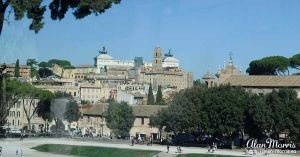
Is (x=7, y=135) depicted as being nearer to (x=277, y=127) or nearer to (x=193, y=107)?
(x=193, y=107)

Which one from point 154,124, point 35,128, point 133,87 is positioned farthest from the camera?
point 133,87

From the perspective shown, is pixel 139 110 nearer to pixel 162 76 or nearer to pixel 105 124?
pixel 105 124

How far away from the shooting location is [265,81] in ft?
246

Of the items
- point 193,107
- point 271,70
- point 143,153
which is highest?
point 271,70

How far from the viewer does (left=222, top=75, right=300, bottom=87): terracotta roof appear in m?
73.4

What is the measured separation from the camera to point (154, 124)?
6569 centimetres

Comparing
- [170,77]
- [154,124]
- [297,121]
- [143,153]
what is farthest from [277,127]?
[170,77]

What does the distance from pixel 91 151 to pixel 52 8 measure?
36.3 m

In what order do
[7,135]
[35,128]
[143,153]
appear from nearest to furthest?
[143,153] < [7,135] < [35,128]

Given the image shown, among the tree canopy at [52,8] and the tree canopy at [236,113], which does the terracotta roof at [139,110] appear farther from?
the tree canopy at [52,8]

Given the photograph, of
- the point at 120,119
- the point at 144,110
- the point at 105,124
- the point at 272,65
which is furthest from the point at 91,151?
the point at 272,65

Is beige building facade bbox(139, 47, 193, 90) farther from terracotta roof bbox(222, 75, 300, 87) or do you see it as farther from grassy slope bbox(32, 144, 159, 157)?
grassy slope bbox(32, 144, 159, 157)

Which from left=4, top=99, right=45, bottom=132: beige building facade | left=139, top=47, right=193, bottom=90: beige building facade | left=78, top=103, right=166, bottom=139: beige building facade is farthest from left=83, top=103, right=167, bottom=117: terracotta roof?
left=139, top=47, right=193, bottom=90: beige building facade

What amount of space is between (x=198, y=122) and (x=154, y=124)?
36.1ft
